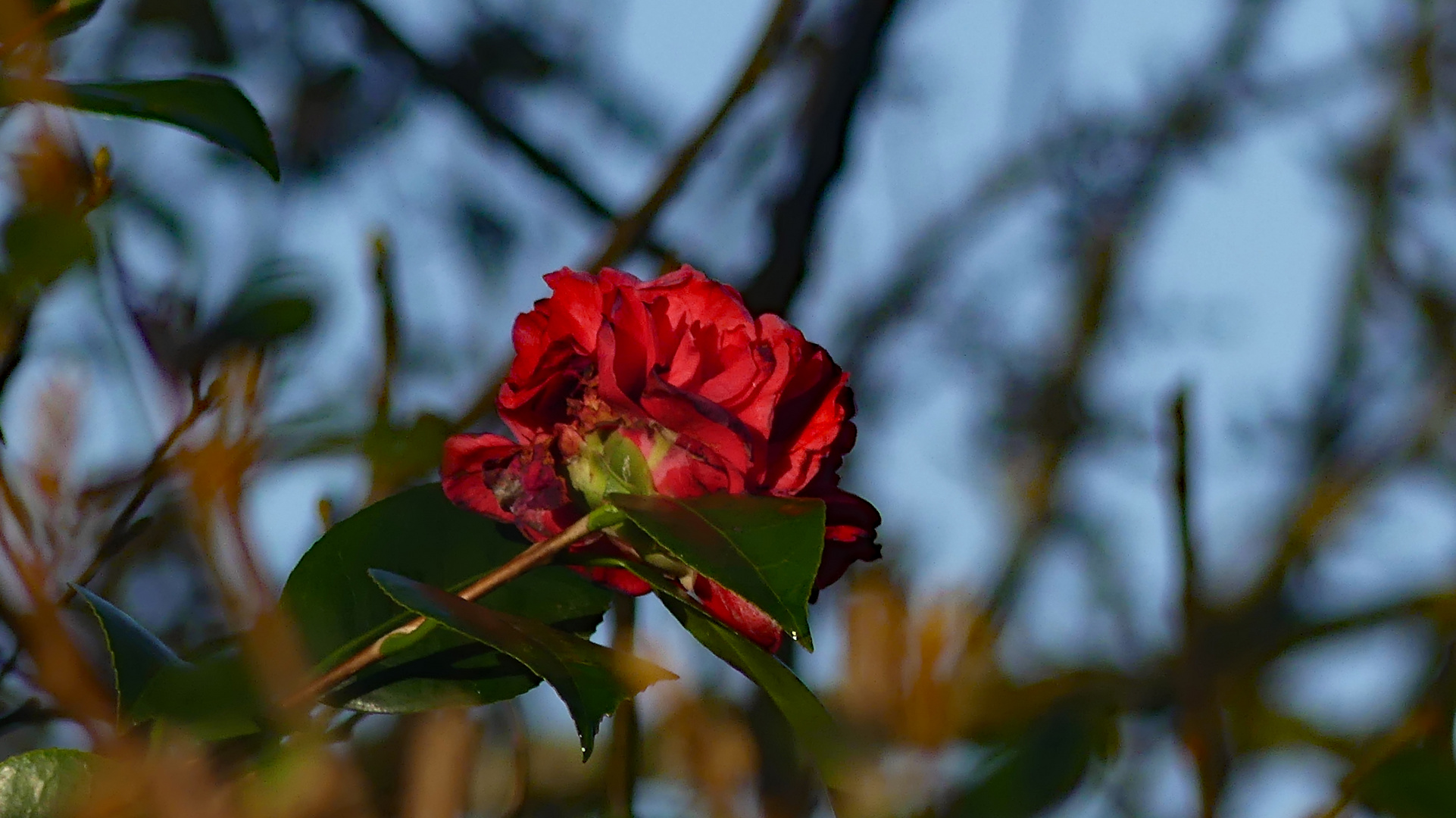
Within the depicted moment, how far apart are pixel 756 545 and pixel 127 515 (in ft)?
0.83

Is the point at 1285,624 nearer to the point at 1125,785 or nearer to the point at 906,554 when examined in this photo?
the point at 906,554

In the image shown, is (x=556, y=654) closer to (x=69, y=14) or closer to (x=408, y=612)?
(x=408, y=612)

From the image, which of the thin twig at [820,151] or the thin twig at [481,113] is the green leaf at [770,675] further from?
the thin twig at [481,113]

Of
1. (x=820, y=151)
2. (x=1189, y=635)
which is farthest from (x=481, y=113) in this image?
(x=1189, y=635)

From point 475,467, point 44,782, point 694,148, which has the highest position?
point 694,148

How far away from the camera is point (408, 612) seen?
50 cm

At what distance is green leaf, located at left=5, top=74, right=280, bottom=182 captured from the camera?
1.69 ft

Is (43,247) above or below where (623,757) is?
above

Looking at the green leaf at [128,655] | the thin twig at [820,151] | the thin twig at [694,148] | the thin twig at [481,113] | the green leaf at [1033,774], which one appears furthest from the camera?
the thin twig at [481,113]

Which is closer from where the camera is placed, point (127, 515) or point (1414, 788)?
point (1414, 788)

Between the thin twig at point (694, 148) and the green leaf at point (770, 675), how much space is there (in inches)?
15.1

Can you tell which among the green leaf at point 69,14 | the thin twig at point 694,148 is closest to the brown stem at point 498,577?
the green leaf at point 69,14

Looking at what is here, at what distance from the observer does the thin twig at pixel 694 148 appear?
2.75ft

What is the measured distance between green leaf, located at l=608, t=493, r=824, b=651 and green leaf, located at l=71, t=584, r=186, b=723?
0.56 ft
